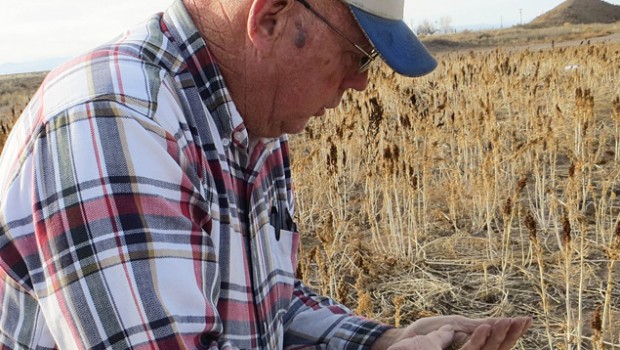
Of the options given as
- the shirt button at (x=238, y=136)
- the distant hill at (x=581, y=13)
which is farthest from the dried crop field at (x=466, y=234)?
the distant hill at (x=581, y=13)

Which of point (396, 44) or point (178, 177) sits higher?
point (396, 44)

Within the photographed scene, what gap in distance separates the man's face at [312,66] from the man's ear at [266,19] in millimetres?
19

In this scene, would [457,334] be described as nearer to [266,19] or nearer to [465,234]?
[266,19]

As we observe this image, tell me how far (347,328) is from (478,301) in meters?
1.61

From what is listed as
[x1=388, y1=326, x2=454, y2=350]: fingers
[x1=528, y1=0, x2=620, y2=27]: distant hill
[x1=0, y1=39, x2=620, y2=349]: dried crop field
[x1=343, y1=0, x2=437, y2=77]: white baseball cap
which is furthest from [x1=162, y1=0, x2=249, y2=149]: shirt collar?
[x1=528, y1=0, x2=620, y2=27]: distant hill

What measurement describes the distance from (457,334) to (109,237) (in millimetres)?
913

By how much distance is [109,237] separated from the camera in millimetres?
938

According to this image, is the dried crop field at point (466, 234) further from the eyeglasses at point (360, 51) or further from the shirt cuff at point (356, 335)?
the eyeglasses at point (360, 51)

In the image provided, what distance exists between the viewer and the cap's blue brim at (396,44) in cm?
122

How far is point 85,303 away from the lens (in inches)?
36.2

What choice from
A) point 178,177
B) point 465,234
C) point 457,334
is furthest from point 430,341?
point 465,234

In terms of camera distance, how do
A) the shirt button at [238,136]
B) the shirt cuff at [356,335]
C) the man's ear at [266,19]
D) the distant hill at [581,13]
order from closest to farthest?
the man's ear at [266,19], the shirt button at [238,136], the shirt cuff at [356,335], the distant hill at [581,13]

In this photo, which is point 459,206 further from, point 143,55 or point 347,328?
point 143,55

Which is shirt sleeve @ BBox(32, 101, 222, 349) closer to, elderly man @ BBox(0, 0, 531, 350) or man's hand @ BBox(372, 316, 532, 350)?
elderly man @ BBox(0, 0, 531, 350)
